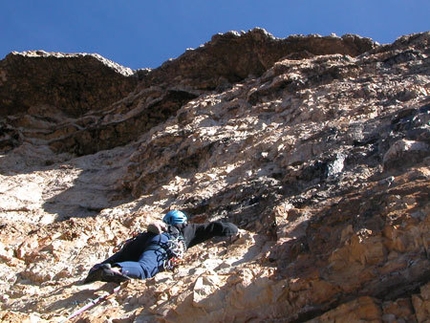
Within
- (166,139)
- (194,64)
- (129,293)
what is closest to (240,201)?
(129,293)

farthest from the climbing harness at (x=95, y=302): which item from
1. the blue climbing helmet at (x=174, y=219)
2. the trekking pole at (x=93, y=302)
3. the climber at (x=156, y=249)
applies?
the blue climbing helmet at (x=174, y=219)

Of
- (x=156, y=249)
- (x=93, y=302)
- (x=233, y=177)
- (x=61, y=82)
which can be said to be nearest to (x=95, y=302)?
(x=93, y=302)

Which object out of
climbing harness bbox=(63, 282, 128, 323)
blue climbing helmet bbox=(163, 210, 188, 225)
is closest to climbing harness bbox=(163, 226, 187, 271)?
blue climbing helmet bbox=(163, 210, 188, 225)

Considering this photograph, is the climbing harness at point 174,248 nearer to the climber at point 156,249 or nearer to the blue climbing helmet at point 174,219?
the climber at point 156,249

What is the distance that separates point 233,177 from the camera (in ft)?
21.9

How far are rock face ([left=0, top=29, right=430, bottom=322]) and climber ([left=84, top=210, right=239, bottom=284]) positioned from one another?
10cm

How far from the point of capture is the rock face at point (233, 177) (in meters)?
3.34

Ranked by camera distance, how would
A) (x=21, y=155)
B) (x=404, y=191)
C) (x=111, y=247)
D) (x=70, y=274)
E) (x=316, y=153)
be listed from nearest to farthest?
(x=404, y=191) → (x=70, y=274) → (x=111, y=247) → (x=316, y=153) → (x=21, y=155)

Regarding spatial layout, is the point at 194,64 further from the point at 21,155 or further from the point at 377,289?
the point at 377,289

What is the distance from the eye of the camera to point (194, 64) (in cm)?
1142

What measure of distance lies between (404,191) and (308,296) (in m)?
0.98

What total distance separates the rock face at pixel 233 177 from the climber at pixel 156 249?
105 millimetres

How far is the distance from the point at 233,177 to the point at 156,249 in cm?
212

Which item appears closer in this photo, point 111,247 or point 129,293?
point 129,293
